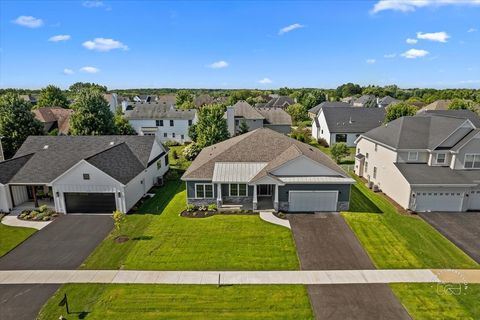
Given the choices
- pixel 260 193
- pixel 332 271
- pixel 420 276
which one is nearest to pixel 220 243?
pixel 332 271

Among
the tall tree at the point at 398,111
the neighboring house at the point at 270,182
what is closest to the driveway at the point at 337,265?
the neighboring house at the point at 270,182

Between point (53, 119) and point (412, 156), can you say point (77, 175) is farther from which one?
point (53, 119)

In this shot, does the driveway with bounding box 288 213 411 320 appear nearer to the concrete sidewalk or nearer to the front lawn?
the concrete sidewalk

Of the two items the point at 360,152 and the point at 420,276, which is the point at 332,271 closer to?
the point at 420,276

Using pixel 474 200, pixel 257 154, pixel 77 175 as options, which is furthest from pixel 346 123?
pixel 77 175

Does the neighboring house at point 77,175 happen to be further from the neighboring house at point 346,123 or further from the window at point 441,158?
the neighboring house at point 346,123

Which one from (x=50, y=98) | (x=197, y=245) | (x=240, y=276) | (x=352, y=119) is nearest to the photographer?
(x=240, y=276)
